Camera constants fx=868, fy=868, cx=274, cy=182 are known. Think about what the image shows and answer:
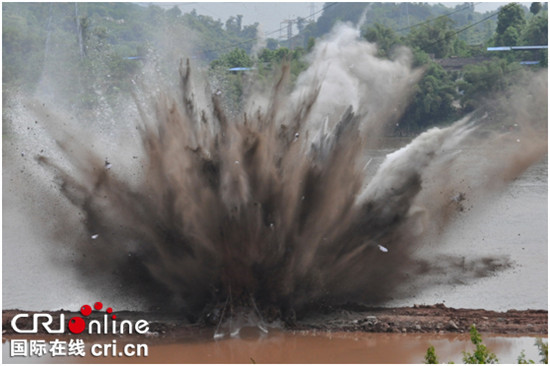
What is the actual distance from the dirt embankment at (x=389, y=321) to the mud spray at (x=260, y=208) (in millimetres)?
341

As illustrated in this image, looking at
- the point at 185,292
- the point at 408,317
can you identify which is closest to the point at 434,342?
the point at 408,317

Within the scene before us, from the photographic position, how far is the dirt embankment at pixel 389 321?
16859 mm

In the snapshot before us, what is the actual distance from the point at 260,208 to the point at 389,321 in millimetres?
3546

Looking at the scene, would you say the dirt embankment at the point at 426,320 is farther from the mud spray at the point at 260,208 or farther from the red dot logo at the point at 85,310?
the red dot logo at the point at 85,310

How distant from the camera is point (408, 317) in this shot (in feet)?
57.2

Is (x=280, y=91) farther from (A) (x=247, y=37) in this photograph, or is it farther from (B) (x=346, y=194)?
(A) (x=247, y=37)

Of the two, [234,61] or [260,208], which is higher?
[234,61]

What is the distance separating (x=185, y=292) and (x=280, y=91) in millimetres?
4518

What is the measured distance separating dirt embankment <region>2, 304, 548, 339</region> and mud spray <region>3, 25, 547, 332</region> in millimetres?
341

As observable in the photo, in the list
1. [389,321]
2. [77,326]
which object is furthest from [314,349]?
[77,326]

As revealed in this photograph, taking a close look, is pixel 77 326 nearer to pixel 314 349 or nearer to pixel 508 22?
pixel 314 349

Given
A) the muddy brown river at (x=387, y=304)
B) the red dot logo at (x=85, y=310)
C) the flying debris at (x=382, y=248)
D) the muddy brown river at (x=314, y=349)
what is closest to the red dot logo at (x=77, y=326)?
the red dot logo at (x=85, y=310)

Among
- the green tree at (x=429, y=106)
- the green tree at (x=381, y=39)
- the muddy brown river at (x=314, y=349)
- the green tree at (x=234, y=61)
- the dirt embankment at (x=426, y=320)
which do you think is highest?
the green tree at (x=381, y=39)

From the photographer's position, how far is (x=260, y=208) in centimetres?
1619
